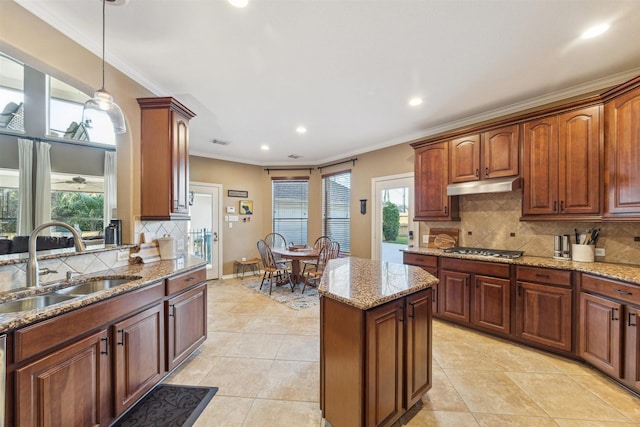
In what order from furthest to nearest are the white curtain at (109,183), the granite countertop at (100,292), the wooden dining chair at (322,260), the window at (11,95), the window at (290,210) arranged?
the window at (290,210) → the white curtain at (109,183) → the wooden dining chair at (322,260) → the window at (11,95) → the granite countertop at (100,292)

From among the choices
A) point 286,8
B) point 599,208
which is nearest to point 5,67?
point 286,8

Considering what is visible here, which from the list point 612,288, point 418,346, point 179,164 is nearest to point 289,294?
point 179,164

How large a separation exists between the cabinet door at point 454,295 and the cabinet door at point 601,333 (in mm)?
941

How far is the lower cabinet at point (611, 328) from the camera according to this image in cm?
187

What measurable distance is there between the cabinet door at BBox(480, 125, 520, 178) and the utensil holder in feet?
3.11

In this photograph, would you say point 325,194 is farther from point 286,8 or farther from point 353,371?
point 353,371

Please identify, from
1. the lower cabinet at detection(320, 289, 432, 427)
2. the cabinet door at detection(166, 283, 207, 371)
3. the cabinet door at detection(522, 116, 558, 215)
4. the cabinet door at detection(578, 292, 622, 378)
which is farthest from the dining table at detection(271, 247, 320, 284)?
the cabinet door at detection(578, 292, 622, 378)

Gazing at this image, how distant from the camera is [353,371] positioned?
1.35 meters

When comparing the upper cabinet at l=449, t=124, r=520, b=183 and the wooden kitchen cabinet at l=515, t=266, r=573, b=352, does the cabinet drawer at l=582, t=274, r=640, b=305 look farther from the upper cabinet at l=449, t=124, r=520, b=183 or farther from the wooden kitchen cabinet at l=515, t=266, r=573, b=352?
the upper cabinet at l=449, t=124, r=520, b=183

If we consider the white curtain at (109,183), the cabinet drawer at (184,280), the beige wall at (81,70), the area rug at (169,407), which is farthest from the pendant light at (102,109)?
the white curtain at (109,183)

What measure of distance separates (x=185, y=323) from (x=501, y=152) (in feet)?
12.5

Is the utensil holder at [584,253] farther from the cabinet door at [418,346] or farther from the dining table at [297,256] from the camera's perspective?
the dining table at [297,256]

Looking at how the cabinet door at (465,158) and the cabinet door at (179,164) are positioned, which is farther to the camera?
the cabinet door at (465,158)

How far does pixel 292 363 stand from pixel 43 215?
4.87 meters
